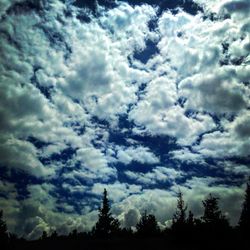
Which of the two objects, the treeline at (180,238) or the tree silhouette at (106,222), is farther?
the tree silhouette at (106,222)

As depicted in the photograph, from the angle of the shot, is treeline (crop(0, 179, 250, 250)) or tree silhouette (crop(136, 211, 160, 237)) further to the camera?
tree silhouette (crop(136, 211, 160, 237))

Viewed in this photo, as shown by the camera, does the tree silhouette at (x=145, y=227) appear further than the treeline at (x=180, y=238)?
Yes

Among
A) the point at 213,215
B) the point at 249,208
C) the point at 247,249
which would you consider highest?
the point at 249,208

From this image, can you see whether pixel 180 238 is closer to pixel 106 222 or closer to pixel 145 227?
pixel 145 227

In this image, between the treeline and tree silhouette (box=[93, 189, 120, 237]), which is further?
tree silhouette (box=[93, 189, 120, 237])

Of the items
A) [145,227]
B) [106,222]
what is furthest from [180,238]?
[106,222]

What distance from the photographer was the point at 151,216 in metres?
54.6

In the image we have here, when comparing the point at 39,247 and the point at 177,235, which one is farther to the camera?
the point at 39,247

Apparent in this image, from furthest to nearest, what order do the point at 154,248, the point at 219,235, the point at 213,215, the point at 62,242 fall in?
1. the point at 62,242
2. the point at 213,215
3. the point at 154,248
4. the point at 219,235

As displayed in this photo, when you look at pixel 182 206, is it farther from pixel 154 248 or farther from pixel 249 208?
pixel 249 208

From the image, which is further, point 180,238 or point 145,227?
point 145,227

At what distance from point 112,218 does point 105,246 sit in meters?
21.8

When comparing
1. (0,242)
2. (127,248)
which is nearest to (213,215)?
(127,248)

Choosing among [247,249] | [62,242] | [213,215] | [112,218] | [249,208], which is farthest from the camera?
[112,218]
